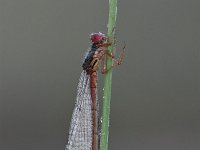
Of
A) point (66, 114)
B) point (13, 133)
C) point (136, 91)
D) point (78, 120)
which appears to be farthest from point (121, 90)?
point (78, 120)

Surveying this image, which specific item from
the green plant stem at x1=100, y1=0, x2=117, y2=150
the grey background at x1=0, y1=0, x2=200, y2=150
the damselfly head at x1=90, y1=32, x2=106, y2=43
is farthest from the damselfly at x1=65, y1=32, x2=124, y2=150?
the grey background at x1=0, y1=0, x2=200, y2=150

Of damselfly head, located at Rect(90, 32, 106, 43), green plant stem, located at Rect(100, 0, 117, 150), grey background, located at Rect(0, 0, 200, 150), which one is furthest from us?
grey background, located at Rect(0, 0, 200, 150)

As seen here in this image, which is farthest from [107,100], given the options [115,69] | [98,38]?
[115,69]

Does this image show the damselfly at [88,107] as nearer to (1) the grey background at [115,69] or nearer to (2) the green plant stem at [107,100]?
(2) the green plant stem at [107,100]

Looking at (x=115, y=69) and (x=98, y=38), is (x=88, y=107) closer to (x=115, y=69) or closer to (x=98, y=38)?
(x=98, y=38)

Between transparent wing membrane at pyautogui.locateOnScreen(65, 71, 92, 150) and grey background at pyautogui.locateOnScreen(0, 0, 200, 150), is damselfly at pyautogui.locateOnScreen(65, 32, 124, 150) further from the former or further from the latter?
grey background at pyautogui.locateOnScreen(0, 0, 200, 150)

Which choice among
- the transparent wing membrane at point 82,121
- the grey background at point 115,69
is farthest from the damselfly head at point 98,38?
the grey background at point 115,69

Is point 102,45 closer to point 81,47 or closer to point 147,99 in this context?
point 81,47
